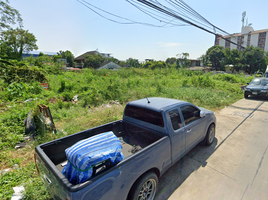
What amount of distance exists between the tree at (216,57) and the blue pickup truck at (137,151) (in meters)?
54.3

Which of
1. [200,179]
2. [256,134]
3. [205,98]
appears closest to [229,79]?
[205,98]

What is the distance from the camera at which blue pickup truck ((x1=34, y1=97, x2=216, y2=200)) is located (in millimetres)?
1802

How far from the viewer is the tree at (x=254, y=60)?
3994 cm

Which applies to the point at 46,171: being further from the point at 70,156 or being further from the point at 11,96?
the point at 11,96

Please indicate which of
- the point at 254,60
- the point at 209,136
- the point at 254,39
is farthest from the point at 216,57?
the point at 209,136

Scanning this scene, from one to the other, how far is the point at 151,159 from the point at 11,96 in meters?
9.69

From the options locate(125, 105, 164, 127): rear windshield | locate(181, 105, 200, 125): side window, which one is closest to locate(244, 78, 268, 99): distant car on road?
locate(181, 105, 200, 125): side window

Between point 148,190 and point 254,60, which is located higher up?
point 254,60

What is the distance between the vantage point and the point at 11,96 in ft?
27.9

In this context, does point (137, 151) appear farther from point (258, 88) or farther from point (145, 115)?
point (258, 88)

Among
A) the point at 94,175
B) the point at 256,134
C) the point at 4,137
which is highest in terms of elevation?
the point at 94,175

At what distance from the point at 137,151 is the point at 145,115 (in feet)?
2.86

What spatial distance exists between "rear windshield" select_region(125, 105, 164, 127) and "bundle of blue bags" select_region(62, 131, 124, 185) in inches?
46.9

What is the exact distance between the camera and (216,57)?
1981 inches
